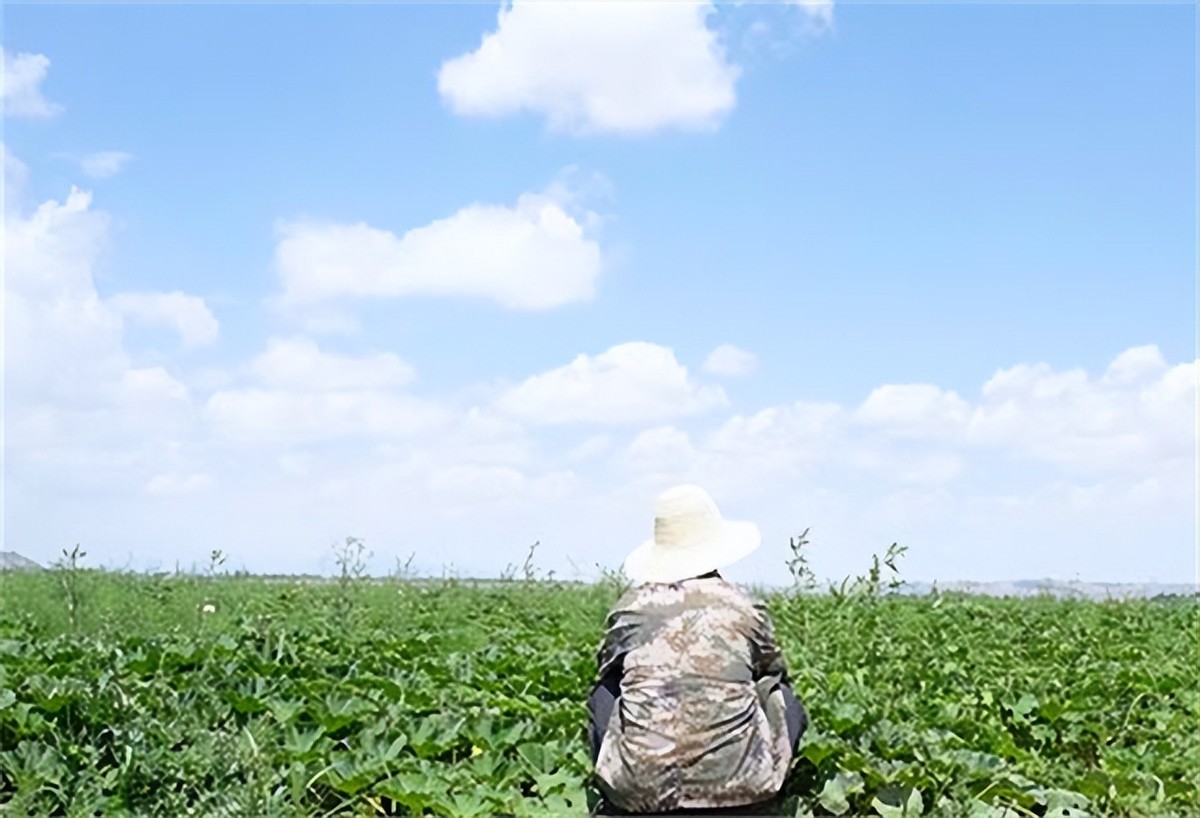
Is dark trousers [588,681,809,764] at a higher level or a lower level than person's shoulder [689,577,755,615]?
lower

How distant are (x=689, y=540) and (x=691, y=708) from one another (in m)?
0.56

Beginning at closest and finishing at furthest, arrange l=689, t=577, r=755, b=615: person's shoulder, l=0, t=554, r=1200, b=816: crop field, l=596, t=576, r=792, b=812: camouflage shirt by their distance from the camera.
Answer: l=596, t=576, r=792, b=812: camouflage shirt, l=689, t=577, r=755, b=615: person's shoulder, l=0, t=554, r=1200, b=816: crop field

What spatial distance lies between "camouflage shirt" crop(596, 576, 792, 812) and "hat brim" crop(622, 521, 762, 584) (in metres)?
0.06

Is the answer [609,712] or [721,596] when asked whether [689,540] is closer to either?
[721,596]

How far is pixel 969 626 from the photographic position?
36.3 feet

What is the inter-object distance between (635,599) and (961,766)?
58.8 inches

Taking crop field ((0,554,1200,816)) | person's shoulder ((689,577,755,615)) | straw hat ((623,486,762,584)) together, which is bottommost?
crop field ((0,554,1200,816))

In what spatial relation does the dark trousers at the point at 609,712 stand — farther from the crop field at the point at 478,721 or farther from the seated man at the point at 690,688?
the crop field at the point at 478,721

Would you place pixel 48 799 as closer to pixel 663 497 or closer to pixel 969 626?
pixel 663 497

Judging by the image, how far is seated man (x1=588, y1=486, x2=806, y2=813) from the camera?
14.2 ft

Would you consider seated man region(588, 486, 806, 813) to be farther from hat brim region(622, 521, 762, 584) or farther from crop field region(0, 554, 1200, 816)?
crop field region(0, 554, 1200, 816)

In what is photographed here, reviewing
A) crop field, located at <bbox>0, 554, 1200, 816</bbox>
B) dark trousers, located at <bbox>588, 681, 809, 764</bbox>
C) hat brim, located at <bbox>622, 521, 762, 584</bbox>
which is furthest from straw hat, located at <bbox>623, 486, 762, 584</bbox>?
crop field, located at <bbox>0, 554, 1200, 816</bbox>

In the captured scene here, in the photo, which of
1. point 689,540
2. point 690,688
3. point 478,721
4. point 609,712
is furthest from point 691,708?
point 478,721

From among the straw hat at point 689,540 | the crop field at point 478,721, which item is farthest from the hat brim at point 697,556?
the crop field at point 478,721
